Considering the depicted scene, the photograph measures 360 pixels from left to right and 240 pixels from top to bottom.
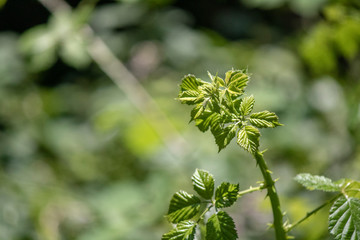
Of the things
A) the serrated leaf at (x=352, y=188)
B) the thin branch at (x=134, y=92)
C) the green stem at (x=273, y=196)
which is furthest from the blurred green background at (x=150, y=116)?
the green stem at (x=273, y=196)

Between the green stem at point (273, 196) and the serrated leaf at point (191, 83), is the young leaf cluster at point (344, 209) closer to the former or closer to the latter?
the green stem at point (273, 196)

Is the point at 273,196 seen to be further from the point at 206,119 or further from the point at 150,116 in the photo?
the point at 150,116

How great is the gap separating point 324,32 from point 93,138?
6.62ft

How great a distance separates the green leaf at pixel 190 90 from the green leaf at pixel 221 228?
16 centimetres

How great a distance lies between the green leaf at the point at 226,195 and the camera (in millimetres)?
642

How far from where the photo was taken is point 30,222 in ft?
7.47

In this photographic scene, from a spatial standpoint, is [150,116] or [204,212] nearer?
[204,212]

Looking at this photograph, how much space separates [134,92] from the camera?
98.6 inches

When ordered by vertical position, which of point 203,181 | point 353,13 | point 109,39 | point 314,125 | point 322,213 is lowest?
point 203,181

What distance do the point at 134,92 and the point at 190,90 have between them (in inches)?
74.3

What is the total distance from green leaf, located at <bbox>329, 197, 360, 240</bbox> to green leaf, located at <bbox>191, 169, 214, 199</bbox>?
0.17m

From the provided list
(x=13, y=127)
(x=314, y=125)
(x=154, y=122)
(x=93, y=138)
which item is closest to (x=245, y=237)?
(x=154, y=122)

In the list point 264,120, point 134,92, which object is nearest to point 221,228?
point 264,120

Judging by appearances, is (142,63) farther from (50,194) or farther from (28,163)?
(50,194)
